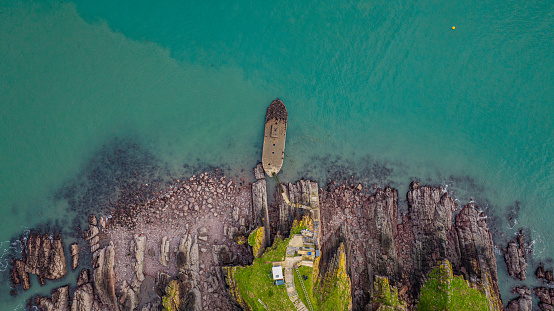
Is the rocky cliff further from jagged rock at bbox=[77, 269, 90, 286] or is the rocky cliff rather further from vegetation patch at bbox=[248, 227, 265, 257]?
vegetation patch at bbox=[248, 227, 265, 257]

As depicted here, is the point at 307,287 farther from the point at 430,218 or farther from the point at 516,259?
the point at 516,259

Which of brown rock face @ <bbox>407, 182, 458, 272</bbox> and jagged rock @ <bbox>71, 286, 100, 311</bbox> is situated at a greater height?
brown rock face @ <bbox>407, 182, 458, 272</bbox>

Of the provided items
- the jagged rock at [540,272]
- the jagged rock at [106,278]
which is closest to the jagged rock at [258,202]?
the jagged rock at [106,278]

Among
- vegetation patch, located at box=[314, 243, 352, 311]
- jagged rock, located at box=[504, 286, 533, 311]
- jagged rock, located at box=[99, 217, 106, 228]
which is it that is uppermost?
jagged rock, located at box=[99, 217, 106, 228]

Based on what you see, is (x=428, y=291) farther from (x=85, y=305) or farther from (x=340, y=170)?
(x=85, y=305)

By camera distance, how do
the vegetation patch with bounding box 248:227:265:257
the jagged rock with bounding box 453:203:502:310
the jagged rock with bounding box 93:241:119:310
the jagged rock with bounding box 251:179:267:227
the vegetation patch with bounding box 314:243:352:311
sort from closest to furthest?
the vegetation patch with bounding box 314:243:352:311 → the vegetation patch with bounding box 248:227:265:257 → the jagged rock with bounding box 453:203:502:310 → the jagged rock with bounding box 93:241:119:310 → the jagged rock with bounding box 251:179:267:227

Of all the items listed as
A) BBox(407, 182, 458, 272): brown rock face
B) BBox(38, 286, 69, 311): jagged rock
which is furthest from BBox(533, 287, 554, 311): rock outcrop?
BBox(38, 286, 69, 311): jagged rock
